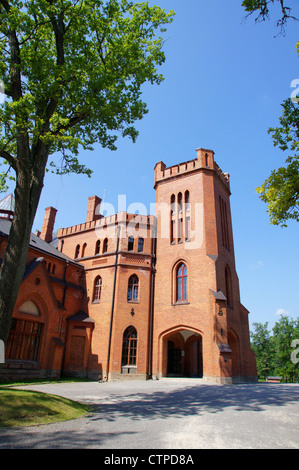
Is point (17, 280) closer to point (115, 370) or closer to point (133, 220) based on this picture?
point (115, 370)

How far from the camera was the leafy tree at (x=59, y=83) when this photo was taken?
7.99 m

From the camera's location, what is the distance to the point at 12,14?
7.98 meters

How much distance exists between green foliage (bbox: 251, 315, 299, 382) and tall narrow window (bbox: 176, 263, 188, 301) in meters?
43.0

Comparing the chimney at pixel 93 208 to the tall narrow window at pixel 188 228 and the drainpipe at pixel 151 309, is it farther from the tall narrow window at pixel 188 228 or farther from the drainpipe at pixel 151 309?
the tall narrow window at pixel 188 228

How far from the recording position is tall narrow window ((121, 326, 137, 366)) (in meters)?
Result: 19.5

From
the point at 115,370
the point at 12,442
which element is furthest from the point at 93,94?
the point at 115,370

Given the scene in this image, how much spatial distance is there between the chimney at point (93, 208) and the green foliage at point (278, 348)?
4518 cm

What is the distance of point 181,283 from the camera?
66.6 ft

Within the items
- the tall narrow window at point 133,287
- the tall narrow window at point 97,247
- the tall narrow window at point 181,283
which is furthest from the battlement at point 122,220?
the tall narrow window at point 181,283

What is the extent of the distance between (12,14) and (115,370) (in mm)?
18381

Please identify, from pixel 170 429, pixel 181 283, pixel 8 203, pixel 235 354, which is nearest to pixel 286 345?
pixel 235 354

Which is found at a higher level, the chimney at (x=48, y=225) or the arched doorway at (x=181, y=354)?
the chimney at (x=48, y=225)

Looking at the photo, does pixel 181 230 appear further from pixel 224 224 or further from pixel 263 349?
pixel 263 349

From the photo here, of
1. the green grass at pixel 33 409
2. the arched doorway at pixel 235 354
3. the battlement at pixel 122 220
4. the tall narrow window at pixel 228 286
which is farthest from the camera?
the battlement at pixel 122 220
